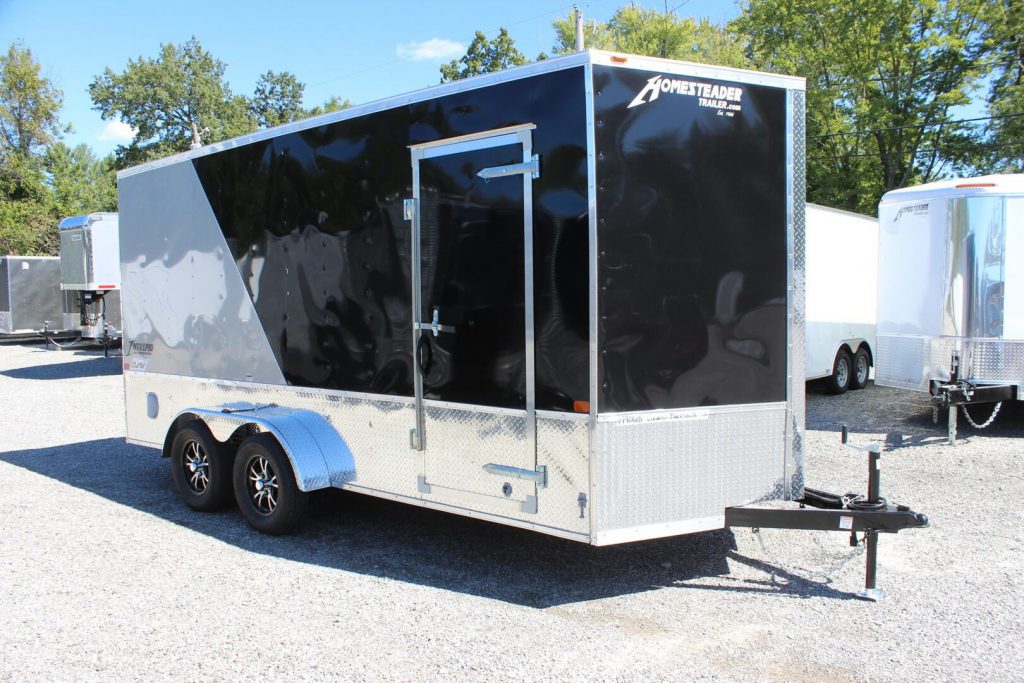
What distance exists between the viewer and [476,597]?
4379 millimetres

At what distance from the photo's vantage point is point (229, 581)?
469cm

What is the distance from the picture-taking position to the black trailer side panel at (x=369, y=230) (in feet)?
13.4

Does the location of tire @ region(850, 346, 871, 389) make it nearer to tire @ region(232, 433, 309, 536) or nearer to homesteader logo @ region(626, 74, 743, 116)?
homesteader logo @ region(626, 74, 743, 116)

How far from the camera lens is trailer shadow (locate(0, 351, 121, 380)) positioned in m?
15.5

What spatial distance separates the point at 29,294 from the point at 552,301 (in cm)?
2162

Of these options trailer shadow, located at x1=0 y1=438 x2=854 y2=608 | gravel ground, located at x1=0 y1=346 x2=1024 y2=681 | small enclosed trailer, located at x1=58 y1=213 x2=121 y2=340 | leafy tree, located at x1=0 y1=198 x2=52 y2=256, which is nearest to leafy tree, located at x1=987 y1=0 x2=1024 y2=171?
gravel ground, located at x1=0 y1=346 x2=1024 y2=681

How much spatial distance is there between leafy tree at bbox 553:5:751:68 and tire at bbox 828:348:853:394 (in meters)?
24.9

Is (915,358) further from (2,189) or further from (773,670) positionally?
(2,189)

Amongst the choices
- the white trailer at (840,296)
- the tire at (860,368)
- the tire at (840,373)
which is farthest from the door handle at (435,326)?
the tire at (860,368)

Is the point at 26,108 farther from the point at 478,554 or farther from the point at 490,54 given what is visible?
the point at 478,554

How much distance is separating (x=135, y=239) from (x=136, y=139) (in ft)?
157

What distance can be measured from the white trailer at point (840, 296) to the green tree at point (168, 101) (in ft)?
143

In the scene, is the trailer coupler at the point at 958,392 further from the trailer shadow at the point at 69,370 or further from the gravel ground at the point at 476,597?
the trailer shadow at the point at 69,370

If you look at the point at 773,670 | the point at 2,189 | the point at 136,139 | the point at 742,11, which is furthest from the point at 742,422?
the point at 136,139
